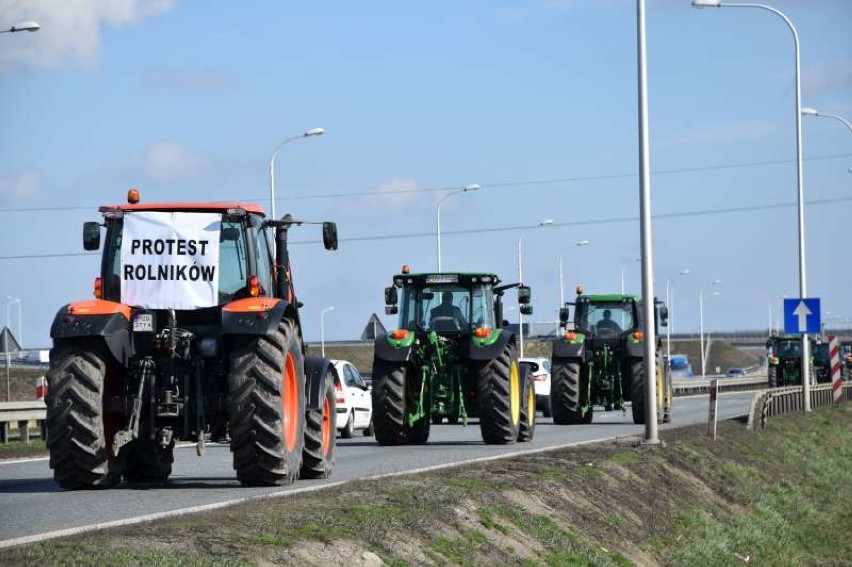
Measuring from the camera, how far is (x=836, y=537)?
76.8 feet

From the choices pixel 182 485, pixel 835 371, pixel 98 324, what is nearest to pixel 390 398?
pixel 182 485

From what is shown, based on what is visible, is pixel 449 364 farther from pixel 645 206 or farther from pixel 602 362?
pixel 602 362

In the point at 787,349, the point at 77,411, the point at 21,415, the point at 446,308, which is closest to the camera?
the point at 77,411

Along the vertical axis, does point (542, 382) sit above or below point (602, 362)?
below

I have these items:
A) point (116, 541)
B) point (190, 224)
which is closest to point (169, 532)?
point (116, 541)

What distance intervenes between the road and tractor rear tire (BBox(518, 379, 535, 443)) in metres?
0.23

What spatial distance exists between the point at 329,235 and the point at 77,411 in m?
3.17

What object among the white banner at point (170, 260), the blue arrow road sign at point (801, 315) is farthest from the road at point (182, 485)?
the blue arrow road sign at point (801, 315)

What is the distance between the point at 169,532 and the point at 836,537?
49.6ft

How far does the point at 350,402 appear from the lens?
31516 millimetres

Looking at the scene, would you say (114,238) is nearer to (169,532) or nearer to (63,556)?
(169,532)

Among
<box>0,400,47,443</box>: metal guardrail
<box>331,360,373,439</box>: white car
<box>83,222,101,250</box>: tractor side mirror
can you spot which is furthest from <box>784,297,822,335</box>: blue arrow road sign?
<box>83,222,101,250</box>: tractor side mirror

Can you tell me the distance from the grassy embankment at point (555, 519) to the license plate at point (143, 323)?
2391 mm

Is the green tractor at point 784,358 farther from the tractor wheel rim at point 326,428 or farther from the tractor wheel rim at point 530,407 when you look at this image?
the tractor wheel rim at point 326,428
